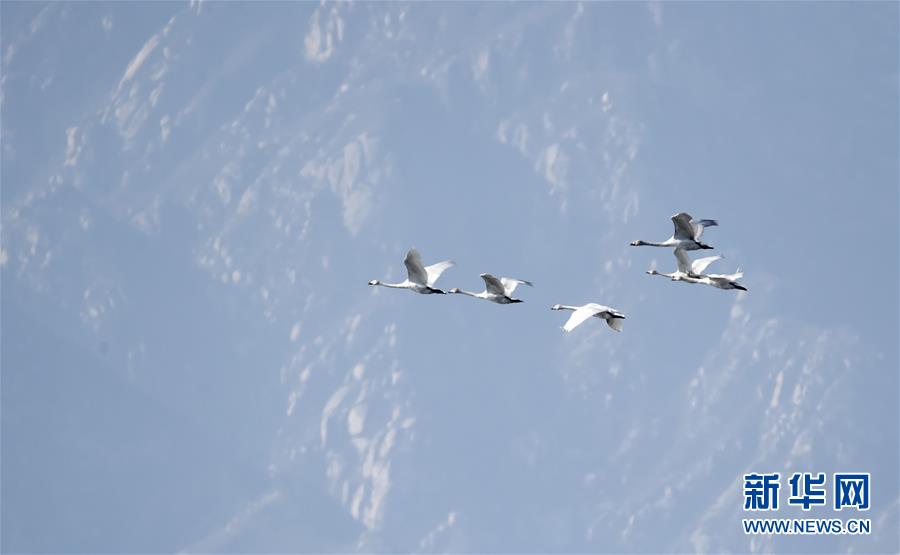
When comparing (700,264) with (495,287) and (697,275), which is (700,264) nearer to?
(697,275)

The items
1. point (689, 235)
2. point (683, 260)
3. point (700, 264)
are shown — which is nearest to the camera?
point (689, 235)

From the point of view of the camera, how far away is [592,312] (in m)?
103

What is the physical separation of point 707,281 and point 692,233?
3.49m

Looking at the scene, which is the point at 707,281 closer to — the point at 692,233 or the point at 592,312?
the point at 692,233

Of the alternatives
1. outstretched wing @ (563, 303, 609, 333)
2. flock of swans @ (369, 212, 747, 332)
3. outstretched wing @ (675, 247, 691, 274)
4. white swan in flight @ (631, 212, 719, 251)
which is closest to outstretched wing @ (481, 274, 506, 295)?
flock of swans @ (369, 212, 747, 332)

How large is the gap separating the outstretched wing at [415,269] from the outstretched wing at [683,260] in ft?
44.8

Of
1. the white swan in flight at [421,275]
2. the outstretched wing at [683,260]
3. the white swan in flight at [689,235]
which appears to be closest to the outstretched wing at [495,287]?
the white swan in flight at [421,275]

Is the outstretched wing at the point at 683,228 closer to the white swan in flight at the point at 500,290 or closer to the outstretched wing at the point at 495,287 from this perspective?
the white swan in flight at the point at 500,290

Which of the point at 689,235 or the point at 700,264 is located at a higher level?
the point at 700,264

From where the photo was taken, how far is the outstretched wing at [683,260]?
115375 mm

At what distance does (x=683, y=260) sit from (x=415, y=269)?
48.5ft

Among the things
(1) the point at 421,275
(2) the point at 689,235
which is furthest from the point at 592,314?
(2) the point at 689,235

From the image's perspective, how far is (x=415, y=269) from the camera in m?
108

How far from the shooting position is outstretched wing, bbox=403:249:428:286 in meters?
107
